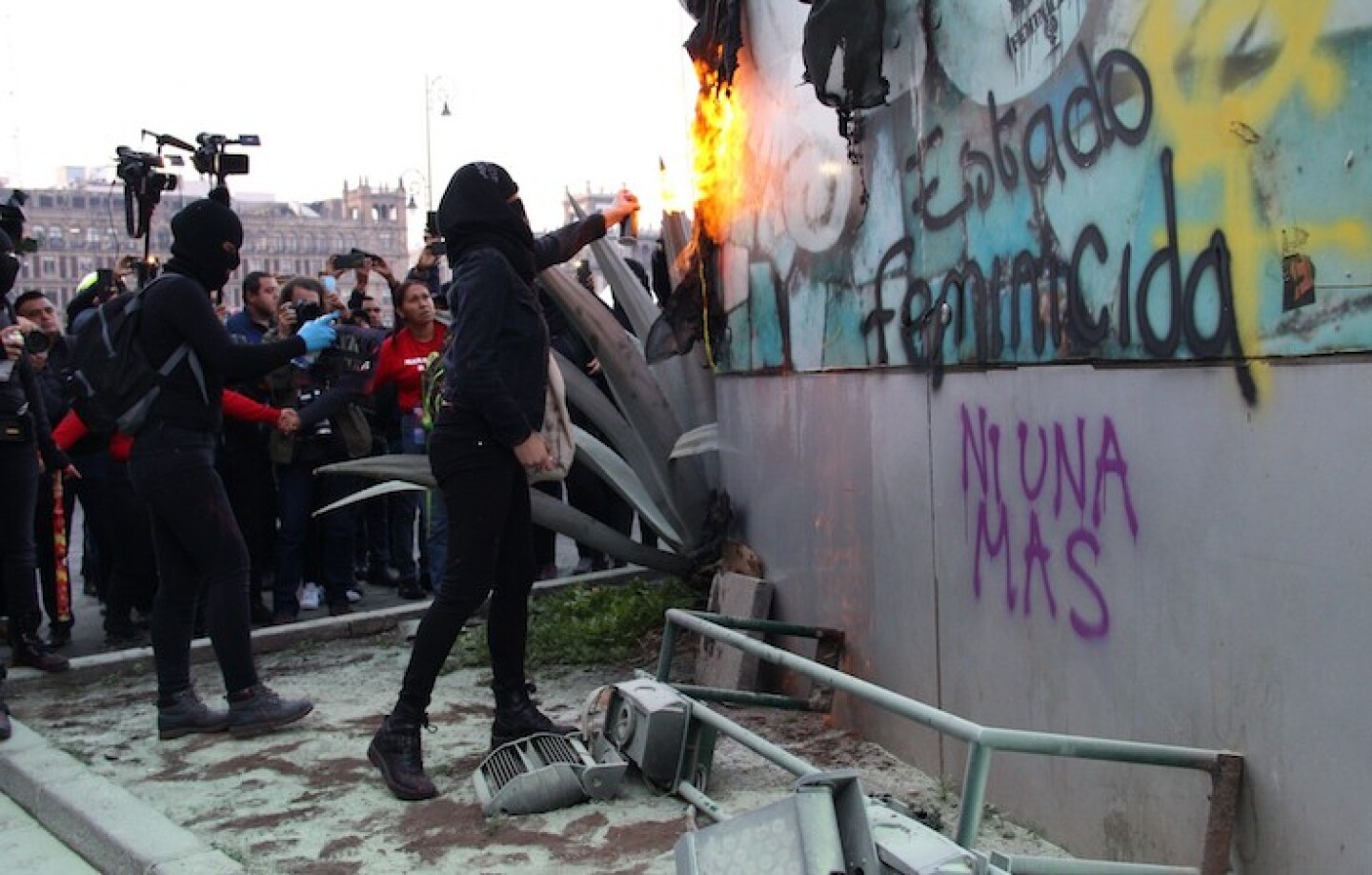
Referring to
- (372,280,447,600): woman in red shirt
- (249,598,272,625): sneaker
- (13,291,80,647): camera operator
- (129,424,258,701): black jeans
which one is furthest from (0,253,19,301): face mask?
(249,598,272,625): sneaker

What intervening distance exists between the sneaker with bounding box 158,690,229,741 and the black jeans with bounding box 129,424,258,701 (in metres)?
0.05

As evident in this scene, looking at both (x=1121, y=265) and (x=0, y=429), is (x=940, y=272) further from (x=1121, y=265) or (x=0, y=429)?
(x=0, y=429)

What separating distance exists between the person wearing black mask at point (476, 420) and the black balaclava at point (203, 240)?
1.12 m

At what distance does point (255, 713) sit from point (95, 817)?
963 millimetres

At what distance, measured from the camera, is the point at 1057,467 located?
11.5ft

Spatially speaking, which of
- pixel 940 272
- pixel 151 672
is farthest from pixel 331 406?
pixel 940 272

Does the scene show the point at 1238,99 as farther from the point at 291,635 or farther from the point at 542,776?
the point at 291,635

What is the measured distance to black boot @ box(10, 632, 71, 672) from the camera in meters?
6.22

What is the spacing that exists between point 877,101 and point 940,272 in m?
0.65

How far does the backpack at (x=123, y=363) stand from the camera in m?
5.00

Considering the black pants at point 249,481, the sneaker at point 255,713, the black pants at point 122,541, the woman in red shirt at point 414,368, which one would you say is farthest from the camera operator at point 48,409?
the sneaker at point 255,713

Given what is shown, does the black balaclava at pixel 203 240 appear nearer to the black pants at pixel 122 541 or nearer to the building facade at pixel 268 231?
the black pants at pixel 122 541

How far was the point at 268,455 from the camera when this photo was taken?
7.74 meters

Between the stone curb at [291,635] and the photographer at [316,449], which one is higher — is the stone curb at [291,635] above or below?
below
